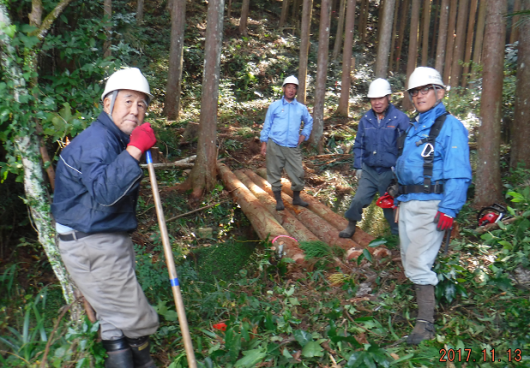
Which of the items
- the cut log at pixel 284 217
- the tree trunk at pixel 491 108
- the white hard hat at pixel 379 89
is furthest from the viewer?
the tree trunk at pixel 491 108

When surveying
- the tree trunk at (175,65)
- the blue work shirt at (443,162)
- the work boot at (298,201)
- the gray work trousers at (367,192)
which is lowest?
the work boot at (298,201)

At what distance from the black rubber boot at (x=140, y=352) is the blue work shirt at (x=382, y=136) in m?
3.66

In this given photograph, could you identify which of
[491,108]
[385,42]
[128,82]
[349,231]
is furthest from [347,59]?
[128,82]

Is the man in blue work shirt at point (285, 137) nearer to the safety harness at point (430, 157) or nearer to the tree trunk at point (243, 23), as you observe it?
the safety harness at point (430, 157)

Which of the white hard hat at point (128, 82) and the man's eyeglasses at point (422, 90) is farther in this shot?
the man's eyeglasses at point (422, 90)

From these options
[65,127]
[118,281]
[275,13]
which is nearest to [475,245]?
[118,281]

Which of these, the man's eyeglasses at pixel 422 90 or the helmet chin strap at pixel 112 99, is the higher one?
the man's eyeglasses at pixel 422 90

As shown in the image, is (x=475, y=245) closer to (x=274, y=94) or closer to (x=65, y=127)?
(x=65, y=127)

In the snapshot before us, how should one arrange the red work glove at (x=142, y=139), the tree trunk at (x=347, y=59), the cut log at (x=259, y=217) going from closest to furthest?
the red work glove at (x=142, y=139)
the cut log at (x=259, y=217)
the tree trunk at (x=347, y=59)

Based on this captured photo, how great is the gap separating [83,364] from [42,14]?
10.2ft

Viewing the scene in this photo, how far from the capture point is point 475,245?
5297mm

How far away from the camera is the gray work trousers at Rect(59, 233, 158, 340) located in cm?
283

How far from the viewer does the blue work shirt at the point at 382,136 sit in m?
5.25

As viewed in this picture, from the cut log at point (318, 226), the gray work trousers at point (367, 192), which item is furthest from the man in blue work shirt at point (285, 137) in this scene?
the gray work trousers at point (367, 192)
